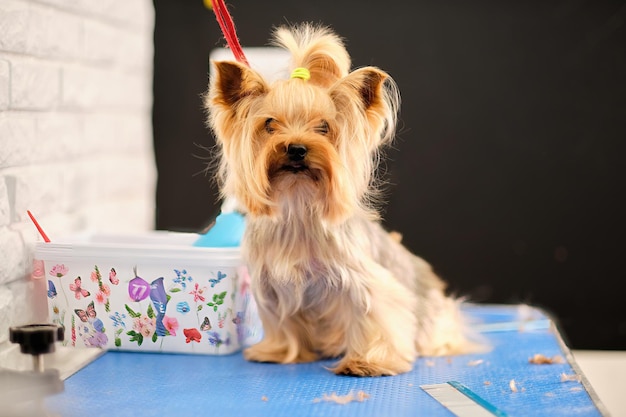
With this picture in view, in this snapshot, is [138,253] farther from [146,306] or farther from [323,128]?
[323,128]

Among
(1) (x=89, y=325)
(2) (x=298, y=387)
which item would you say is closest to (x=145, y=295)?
(1) (x=89, y=325)

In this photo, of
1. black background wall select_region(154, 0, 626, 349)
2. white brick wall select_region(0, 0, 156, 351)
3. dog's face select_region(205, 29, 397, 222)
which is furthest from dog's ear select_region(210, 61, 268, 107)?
black background wall select_region(154, 0, 626, 349)

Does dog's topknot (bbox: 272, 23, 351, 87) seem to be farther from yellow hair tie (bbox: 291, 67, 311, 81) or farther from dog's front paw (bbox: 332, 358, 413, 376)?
dog's front paw (bbox: 332, 358, 413, 376)

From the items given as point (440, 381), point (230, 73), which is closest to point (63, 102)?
point (230, 73)

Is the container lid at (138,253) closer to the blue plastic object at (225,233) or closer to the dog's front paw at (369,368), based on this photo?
the blue plastic object at (225,233)

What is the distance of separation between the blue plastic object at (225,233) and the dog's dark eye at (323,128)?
16.6 inches

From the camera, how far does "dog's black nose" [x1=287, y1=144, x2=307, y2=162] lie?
73.2 inches

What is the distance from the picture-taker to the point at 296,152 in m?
1.87

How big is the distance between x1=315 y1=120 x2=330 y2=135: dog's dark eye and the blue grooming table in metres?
0.57

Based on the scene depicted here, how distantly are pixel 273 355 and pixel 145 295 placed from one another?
36cm

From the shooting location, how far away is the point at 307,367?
210 cm

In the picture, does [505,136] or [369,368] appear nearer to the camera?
[369,368]

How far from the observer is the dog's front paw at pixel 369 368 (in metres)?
1.98

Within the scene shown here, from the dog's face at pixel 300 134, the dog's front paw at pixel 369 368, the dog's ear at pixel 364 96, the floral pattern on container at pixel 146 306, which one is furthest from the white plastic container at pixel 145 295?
the dog's ear at pixel 364 96
